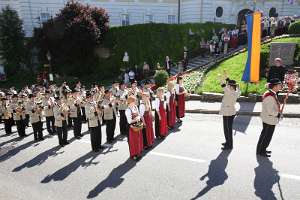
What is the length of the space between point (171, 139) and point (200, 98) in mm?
5784

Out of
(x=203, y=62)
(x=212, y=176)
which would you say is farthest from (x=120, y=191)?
(x=203, y=62)

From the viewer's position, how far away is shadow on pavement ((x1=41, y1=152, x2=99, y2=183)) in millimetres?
8055

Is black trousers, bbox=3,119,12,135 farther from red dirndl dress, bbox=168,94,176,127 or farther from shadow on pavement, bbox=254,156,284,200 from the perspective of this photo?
shadow on pavement, bbox=254,156,284,200

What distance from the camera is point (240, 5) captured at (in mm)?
33844

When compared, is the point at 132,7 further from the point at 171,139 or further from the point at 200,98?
the point at 171,139

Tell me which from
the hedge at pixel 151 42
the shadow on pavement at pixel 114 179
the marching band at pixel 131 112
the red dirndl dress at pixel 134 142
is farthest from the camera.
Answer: the hedge at pixel 151 42

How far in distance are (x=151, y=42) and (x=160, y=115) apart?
710 inches

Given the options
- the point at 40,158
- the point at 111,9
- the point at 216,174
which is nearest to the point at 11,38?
the point at 111,9

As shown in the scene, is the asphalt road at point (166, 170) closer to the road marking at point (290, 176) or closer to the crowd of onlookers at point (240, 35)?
the road marking at point (290, 176)

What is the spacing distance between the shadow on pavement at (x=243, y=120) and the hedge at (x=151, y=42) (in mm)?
13084

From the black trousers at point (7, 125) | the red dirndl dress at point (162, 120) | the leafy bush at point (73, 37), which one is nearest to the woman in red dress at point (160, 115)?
the red dirndl dress at point (162, 120)

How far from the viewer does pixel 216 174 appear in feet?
24.2

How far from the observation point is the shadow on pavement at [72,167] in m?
8.05

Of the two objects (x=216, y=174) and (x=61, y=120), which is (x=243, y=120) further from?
(x=61, y=120)
